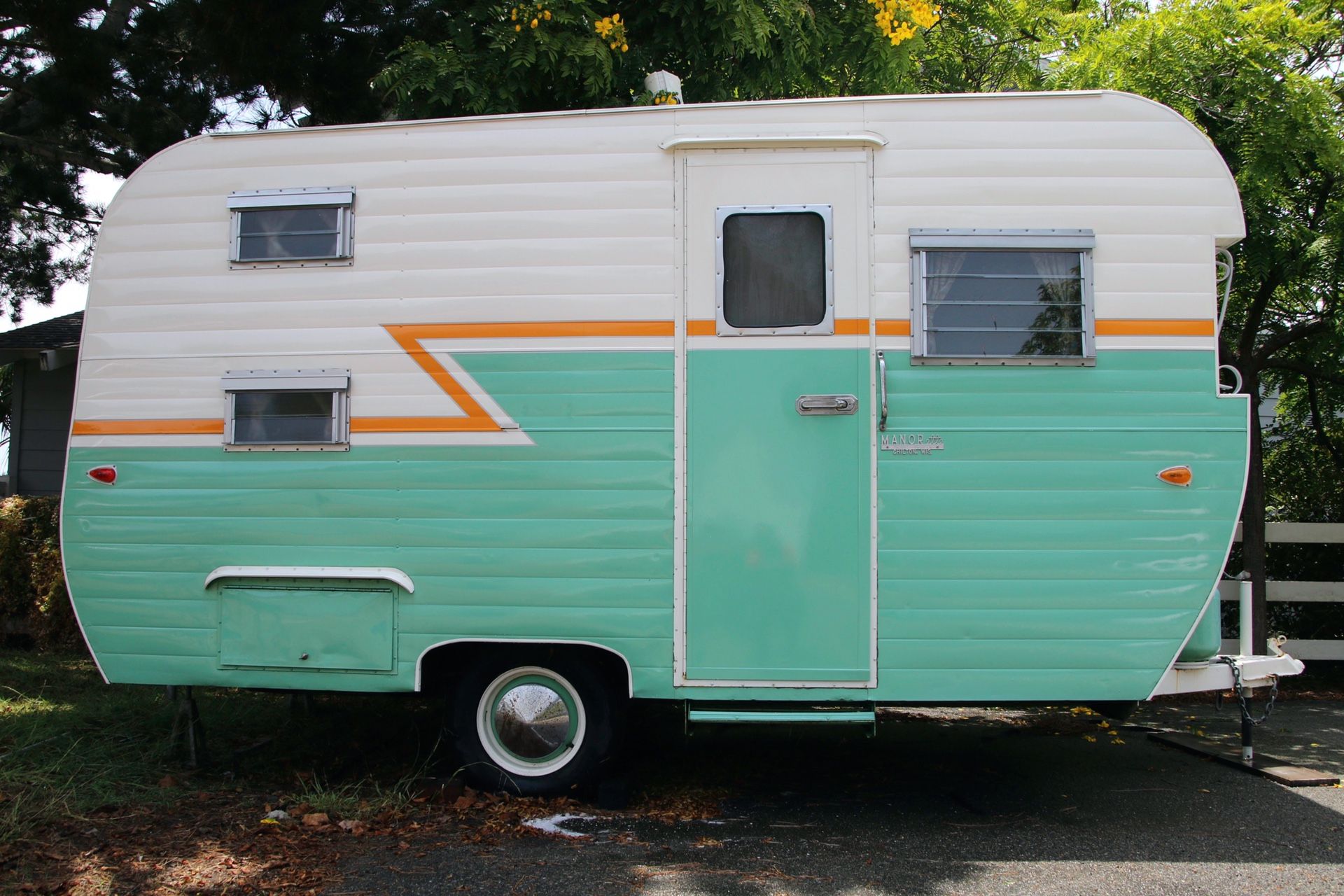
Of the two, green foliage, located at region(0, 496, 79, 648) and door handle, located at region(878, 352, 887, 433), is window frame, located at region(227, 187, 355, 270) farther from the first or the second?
green foliage, located at region(0, 496, 79, 648)

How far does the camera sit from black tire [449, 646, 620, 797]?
479cm

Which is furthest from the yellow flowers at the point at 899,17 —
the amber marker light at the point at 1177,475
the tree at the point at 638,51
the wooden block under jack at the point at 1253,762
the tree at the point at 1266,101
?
the wooden block under jack at the point at 1253,762

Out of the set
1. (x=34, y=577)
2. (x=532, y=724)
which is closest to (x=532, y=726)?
(x=532, y=724)

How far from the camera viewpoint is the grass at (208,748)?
15.2 feet

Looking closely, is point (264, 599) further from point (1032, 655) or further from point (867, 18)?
point (867, 18)

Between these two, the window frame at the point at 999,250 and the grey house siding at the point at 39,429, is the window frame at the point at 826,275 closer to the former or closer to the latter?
the window frame at the point at 999,250

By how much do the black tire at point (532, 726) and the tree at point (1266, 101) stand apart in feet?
17.0

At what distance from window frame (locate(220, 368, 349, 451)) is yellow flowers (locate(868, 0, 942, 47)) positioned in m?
4.26

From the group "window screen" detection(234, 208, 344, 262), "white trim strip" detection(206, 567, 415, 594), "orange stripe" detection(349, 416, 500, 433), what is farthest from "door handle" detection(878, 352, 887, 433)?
"window screen" detection(234, 208, 344, 262)

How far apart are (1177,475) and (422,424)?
355cm

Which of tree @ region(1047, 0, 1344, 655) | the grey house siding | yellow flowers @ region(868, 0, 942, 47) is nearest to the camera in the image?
tree @ region(1047, 0, 1344, 655)

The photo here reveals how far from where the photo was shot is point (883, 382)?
457cm

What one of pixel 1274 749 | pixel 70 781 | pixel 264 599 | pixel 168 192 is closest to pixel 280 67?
pixel 168 192

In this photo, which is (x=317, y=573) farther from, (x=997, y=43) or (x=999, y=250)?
(x=997, y=43)
